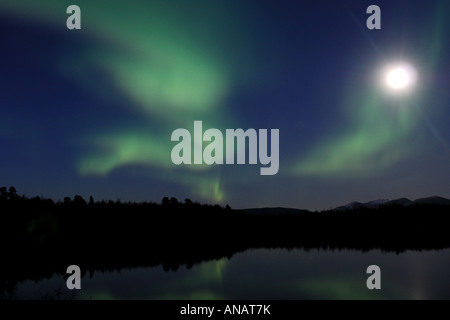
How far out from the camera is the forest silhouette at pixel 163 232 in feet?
82.1

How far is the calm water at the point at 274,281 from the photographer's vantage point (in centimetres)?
1728

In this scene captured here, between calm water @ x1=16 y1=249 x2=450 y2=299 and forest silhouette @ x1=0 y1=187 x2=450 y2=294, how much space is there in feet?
6.52

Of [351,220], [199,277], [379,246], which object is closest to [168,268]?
[199,277]

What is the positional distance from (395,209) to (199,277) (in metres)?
31.2

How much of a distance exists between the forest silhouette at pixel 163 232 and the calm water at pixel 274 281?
1.99 m

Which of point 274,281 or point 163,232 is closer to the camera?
point 274,281

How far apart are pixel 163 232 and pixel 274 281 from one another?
59.0ft

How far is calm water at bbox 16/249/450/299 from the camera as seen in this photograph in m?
17.3

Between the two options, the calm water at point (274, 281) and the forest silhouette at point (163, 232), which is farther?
the forest silhouette at point (163, 232)

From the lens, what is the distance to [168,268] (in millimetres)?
24219

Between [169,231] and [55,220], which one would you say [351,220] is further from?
[55,220]

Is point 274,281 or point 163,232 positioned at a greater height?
point 163,232

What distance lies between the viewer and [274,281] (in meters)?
20.9
